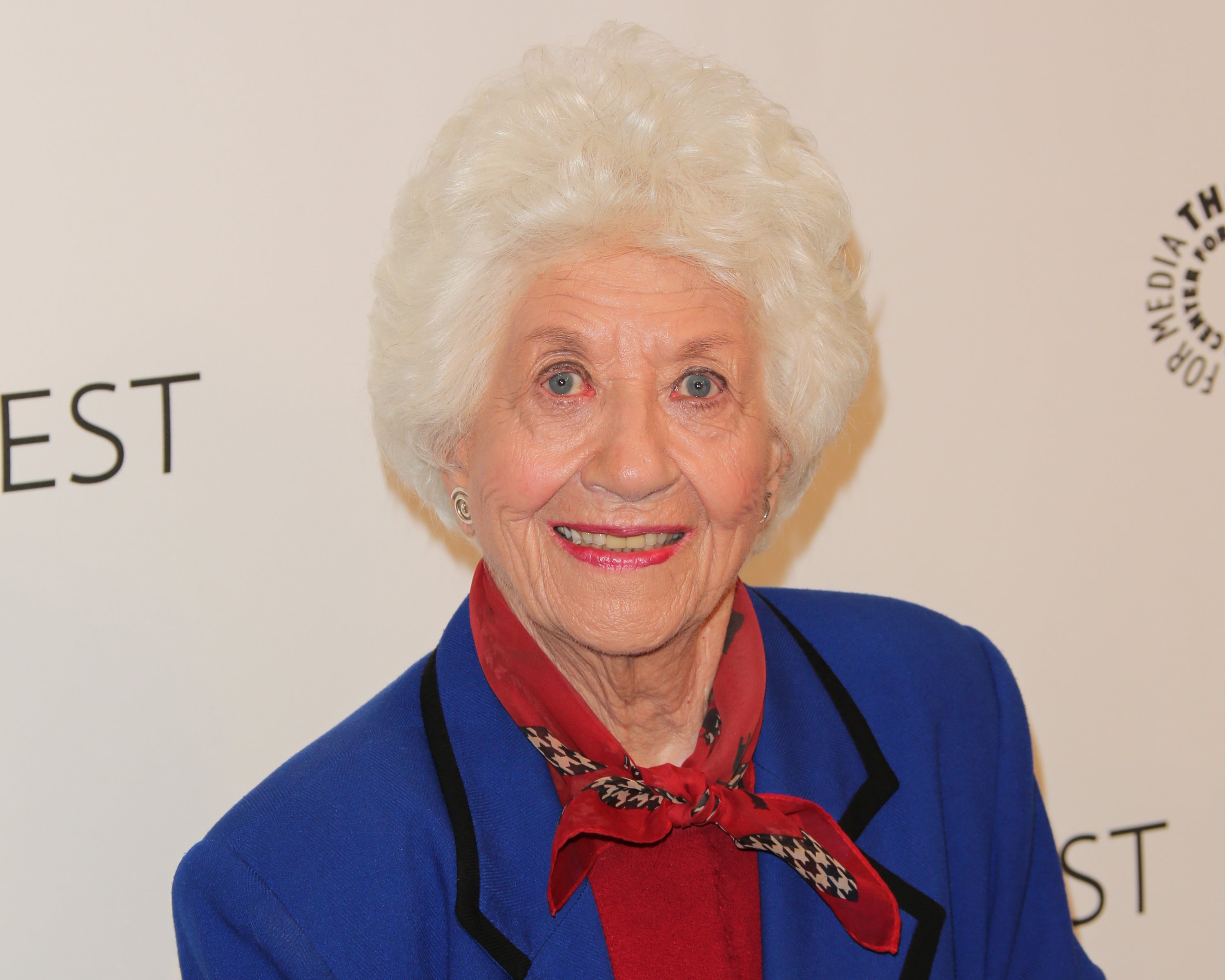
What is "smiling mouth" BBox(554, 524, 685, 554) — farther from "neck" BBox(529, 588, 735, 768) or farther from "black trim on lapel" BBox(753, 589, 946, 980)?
"black trim on lapel" BBox(753, 589, 946, 980)

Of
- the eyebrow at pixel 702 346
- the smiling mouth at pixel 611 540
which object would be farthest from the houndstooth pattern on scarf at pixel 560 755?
the eyebrow at pixel 702 346

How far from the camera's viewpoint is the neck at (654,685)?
1.34 meters

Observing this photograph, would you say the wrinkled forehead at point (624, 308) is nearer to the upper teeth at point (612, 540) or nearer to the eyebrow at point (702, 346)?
the eyebrow at point (702, 346)

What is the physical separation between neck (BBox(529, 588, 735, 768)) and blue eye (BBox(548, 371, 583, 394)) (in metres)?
0.28

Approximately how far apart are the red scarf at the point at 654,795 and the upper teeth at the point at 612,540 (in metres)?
0.15

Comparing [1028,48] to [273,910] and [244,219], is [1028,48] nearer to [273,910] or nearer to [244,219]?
[244,219]

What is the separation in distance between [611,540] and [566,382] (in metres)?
0.17

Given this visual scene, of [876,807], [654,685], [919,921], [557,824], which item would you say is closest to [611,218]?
[654,685]

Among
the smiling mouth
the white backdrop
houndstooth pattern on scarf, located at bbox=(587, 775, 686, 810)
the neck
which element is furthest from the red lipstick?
the white backdrop

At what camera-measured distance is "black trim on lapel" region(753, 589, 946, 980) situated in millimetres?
1355

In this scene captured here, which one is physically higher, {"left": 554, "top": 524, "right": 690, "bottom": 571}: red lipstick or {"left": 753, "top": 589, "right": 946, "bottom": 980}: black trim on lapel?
{"left": 554, "top": 524, "right": 690, "bottom": 571}: red lipstick

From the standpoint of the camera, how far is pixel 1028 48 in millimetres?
1835

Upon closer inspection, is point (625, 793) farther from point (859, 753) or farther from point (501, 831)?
point (859, 753)

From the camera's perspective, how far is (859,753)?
4.77 feet
